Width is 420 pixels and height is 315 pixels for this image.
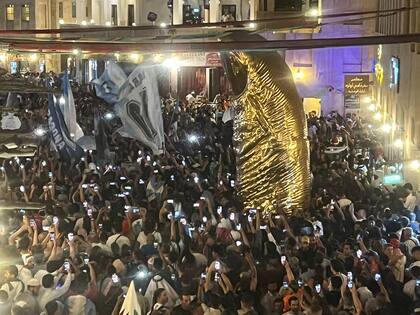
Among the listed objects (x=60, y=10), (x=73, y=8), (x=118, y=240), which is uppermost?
(x=73, y=8)

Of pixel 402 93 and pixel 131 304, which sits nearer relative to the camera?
pixel 131 304

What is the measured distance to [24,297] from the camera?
10977 mm

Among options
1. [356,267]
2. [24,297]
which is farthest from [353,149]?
[24,297]

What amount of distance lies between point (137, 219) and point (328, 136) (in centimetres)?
1200

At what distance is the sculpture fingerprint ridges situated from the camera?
18203 mm

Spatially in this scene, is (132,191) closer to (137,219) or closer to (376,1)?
(137,219)

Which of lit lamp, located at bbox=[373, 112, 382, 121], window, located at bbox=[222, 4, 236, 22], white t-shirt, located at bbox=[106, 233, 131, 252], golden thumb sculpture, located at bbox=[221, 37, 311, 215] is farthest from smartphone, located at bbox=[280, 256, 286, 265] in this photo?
window, located at bbox=[222, 4, 236, 22]

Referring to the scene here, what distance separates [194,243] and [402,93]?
1451 cm

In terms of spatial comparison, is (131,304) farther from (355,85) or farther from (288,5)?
(288,5)

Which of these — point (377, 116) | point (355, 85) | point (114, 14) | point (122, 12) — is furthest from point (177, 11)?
point (377, 116)

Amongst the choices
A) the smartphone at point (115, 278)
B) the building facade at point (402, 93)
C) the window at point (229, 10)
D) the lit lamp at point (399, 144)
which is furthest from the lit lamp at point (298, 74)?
the smartphone at point (115, 278)

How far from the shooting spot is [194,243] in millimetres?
13422

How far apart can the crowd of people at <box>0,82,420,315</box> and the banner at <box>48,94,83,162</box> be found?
0.42m

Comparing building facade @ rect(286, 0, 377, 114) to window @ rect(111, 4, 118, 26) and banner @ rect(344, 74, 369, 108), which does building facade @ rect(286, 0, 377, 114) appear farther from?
window @ rect(111, 4, 118, 26)
